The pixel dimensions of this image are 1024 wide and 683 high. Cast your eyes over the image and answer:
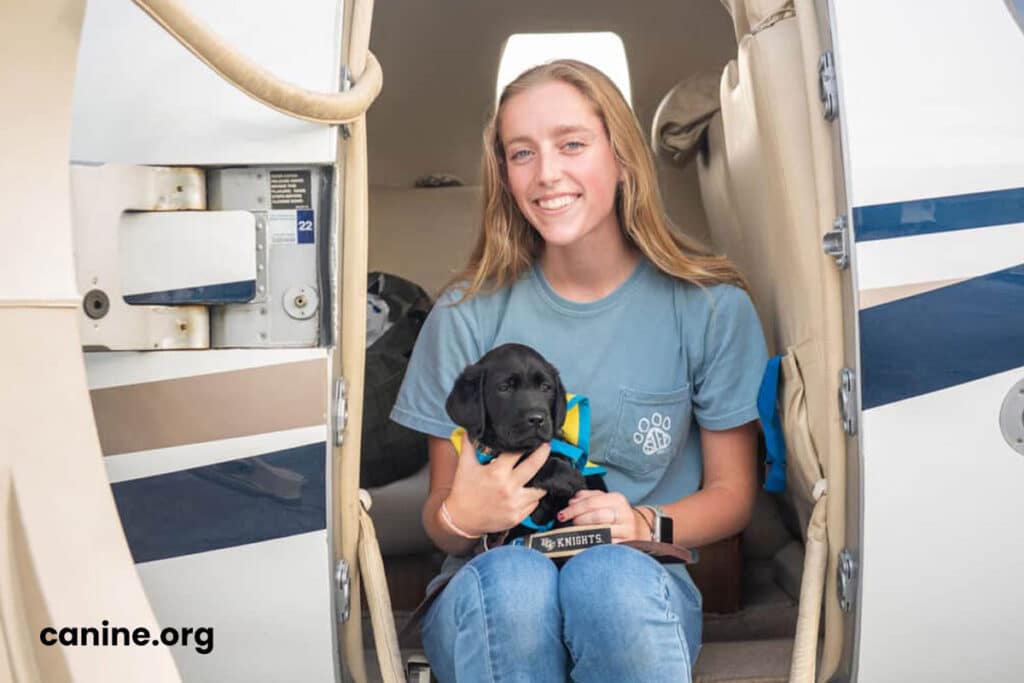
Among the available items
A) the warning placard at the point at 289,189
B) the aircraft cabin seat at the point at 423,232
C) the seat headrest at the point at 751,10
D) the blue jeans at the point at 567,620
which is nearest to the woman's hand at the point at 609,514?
the blue jeans at the point at 567,620

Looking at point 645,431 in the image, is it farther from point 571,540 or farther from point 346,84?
point 346,84

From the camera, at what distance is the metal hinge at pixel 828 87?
1702mm

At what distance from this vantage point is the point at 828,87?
5.62ft

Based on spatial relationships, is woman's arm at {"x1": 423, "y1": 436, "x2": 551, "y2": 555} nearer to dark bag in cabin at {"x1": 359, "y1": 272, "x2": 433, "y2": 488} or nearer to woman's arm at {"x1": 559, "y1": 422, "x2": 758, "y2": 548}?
woman's arm at {"x1": 559, "y1": 422, "x2": 758, "y2": 548}

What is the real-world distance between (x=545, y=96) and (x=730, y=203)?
0.62 metres

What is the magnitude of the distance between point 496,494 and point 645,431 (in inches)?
11.9

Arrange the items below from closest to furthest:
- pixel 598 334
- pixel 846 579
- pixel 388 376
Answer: pixel 846 579 < pixel 598 334 < pixel 388 376

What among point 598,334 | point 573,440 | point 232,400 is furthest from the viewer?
point 598,334

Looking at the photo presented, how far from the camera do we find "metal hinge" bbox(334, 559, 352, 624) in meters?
1.69

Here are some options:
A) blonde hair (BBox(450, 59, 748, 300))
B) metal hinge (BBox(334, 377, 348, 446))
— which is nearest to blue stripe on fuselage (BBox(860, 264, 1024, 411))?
blonde hair (BBox(450, 59, 748, 300))

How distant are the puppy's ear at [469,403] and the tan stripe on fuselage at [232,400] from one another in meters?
0.37

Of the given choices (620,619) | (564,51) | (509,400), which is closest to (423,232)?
(564,51)

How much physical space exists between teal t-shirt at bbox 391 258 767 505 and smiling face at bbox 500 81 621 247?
0.15m

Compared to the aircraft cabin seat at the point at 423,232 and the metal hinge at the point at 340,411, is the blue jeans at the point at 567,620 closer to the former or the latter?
the metal hinge at the point at 340,411
